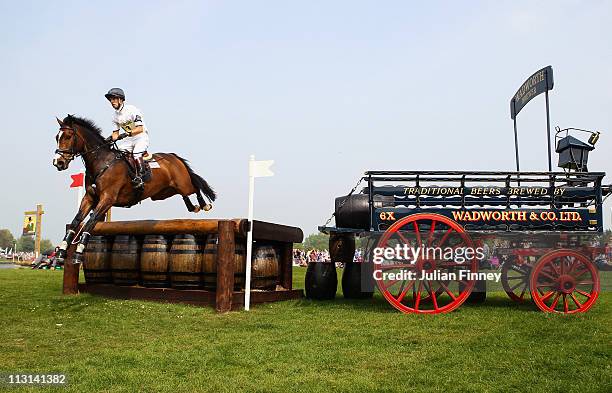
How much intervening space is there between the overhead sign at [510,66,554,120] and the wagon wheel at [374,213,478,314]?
3.15m

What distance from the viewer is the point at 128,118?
768 centimetres

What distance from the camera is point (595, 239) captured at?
7203 millimetres

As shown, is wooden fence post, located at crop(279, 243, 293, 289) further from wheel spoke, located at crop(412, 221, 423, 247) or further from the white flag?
wheel spoke, located at crop(412, 221, 423, 247)

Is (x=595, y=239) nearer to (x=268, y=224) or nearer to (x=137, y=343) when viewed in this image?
(x=268, y=224)

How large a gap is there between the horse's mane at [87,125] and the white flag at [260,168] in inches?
89.9

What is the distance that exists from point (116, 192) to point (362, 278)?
4.14 m

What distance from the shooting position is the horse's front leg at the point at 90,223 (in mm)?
7164

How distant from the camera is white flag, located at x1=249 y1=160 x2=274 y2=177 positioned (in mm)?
7469

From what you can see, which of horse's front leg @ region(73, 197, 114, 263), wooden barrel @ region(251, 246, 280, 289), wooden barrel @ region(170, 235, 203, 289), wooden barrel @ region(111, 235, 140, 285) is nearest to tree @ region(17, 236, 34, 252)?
wooden barrel @ region(111, 235, 140, 285)

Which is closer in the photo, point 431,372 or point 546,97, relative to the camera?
point 431,372

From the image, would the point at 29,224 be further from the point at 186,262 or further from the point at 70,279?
the point at 186,262

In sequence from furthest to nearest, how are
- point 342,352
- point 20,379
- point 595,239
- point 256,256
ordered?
point 256,256 → point 595,239 → point 342,352 → point 20,379

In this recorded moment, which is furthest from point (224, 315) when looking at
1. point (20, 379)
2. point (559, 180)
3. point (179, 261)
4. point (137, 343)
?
point (559, 180)

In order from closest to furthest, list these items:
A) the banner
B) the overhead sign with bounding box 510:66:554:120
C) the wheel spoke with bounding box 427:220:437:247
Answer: the wheel spoke with bounding box 427:220:437:247, the overhead sign with bounding box 510:66:554:120, the banner
